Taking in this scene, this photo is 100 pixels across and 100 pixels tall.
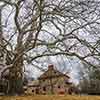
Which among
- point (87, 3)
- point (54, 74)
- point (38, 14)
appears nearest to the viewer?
point (87, 3)

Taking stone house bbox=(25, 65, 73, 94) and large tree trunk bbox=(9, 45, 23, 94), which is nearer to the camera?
large tree trunk bbox=(9, 45, 23, 94)

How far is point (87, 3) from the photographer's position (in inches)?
542

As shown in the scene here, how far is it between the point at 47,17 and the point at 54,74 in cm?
681

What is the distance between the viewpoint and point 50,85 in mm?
26203

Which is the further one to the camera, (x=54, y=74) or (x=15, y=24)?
(x=54, y=74)

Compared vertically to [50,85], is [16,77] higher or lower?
lower

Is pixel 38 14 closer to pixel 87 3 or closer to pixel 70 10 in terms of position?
pixel 70 10

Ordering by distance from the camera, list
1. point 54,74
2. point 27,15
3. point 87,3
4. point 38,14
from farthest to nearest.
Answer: point 54,74, point 27,15, point 38,14, point 87,3

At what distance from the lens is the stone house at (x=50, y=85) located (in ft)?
74.5

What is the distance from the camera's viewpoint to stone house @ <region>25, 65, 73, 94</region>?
22.7 metres

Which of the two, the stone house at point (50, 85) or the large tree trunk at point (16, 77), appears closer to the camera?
the large tree trunk at point (16, 77)

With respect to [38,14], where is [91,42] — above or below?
below

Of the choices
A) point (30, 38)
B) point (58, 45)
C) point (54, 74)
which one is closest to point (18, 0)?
point (30, 38)

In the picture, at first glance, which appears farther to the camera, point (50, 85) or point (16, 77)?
point (50, 85)
